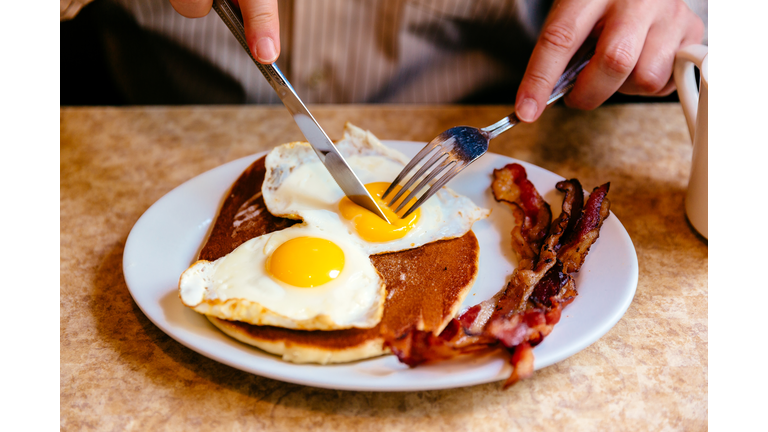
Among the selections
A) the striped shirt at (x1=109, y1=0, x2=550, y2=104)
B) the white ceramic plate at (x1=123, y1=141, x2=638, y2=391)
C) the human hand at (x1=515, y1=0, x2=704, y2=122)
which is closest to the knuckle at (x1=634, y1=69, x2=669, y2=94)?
the human hand at (x1=515, y1=0, x2=704, y2=122)

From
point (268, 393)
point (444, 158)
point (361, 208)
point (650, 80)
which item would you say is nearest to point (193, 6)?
point (361, 208)

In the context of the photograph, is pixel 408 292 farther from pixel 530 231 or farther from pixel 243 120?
pixel 243 120

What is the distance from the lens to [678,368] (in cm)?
135

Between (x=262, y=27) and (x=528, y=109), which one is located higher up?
(x=262, y=27)

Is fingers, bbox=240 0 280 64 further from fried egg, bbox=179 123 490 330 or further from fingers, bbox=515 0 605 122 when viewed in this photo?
fingers, bbox=515 0 605 122

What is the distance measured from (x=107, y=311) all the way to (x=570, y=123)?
2095 millimetres

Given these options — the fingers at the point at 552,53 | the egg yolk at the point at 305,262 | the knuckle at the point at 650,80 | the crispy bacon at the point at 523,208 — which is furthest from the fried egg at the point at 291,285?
the knuckle at the point at 650,80

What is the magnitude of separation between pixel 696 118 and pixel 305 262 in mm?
1312

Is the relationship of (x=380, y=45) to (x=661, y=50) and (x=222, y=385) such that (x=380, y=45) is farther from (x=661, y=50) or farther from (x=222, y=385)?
(x=222, y=385)

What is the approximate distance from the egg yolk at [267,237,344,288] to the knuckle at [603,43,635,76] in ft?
3.77

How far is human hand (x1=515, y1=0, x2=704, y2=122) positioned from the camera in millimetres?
1854

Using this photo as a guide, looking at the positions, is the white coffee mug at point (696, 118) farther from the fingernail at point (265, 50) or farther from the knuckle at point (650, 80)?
the fingernail at point (265, 50)

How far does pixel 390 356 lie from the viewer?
127cm

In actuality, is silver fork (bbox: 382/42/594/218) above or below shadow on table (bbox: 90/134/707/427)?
above
